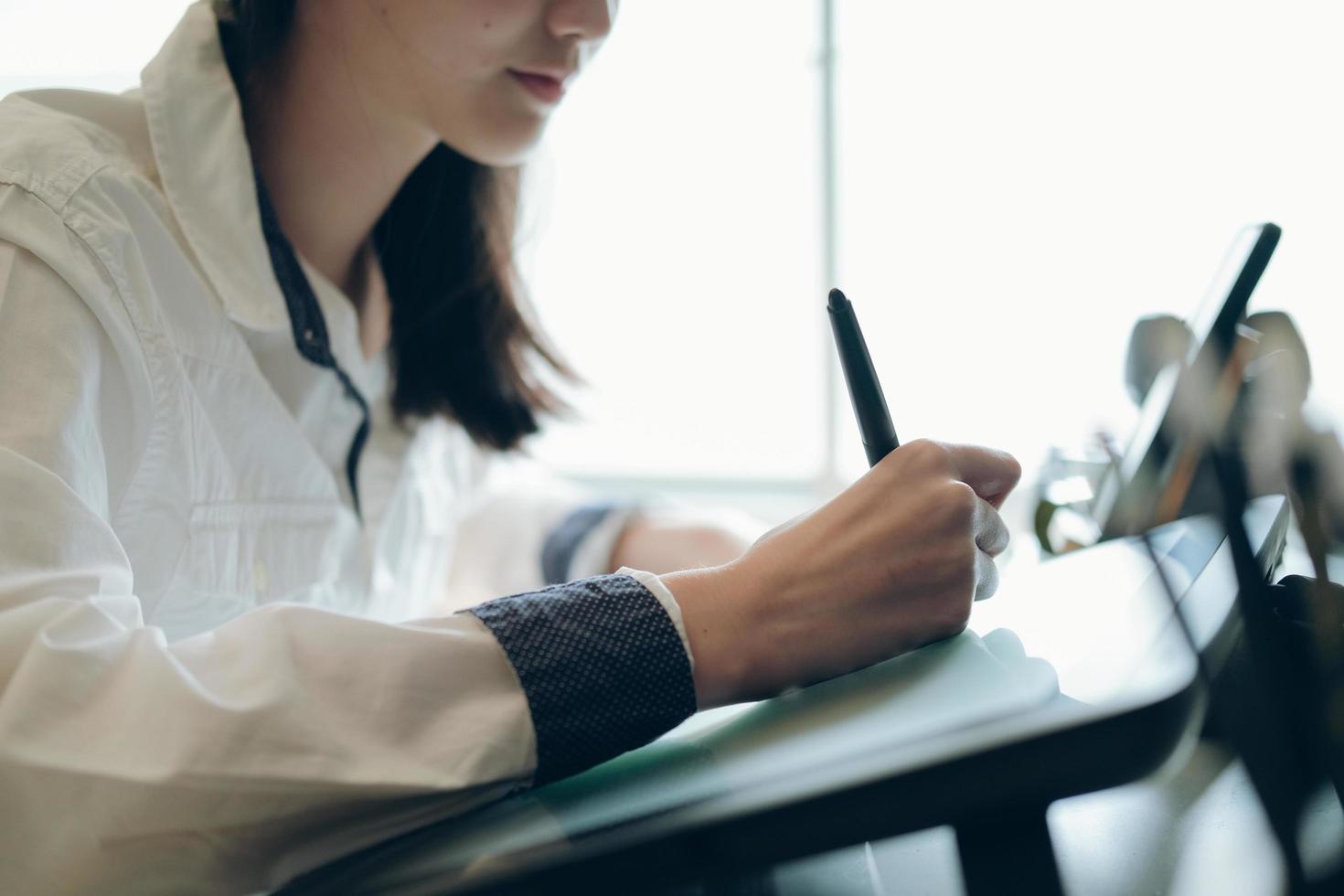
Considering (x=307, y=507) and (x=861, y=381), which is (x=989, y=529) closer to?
(x=861, y=381)

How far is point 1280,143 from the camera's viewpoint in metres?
1.34

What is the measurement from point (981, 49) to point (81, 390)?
5.39ft

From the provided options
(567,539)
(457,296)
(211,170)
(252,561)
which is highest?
(211,170)

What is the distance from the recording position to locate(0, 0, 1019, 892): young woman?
1.21ft

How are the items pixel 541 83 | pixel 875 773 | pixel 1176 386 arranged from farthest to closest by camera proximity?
Answer: pixel 541 83
pixel 1176 386
pixel 875 773

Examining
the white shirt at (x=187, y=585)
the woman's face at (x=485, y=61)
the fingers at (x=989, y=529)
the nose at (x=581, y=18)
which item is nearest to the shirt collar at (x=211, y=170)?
the white shirt at (x=187, y=585)

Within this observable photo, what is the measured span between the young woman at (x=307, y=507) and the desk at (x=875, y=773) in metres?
0.02

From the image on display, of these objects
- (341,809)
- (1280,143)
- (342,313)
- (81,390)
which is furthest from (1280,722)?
(1280,143)

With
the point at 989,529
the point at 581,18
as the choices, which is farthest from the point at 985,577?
the point at 581,18

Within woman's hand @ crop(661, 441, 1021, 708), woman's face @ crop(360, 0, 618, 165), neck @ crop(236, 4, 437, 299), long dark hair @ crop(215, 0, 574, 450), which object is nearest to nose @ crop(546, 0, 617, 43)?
woman's face @ crop(360, 0, 618, 165)

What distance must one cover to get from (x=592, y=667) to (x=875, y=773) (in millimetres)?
145

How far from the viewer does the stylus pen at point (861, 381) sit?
470 mm

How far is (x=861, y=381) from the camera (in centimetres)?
48

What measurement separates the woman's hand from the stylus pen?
40mm
